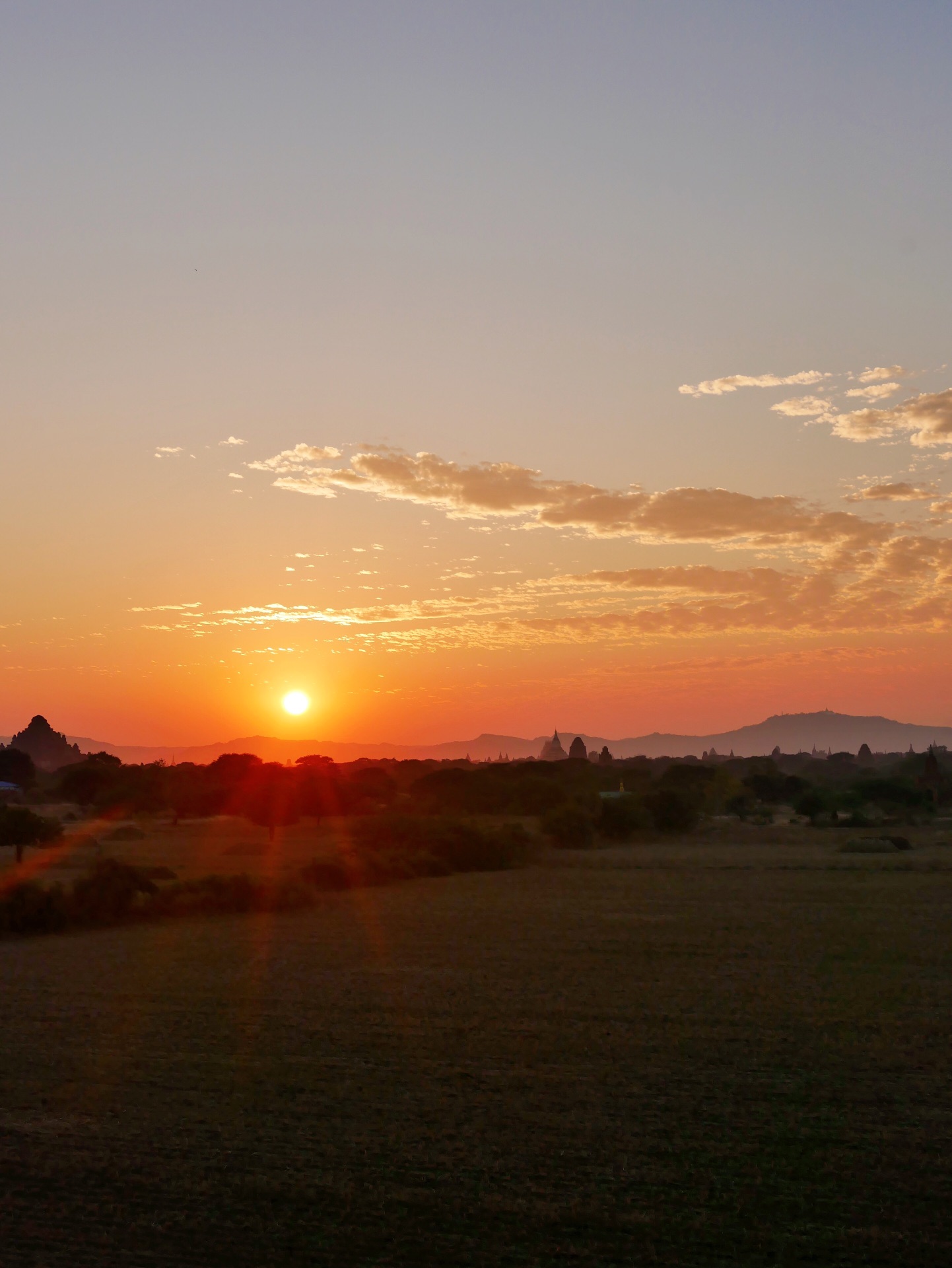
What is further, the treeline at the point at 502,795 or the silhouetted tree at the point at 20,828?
the treeline at the point at 502,795

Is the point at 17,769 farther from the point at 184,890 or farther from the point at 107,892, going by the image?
the point at 107,892

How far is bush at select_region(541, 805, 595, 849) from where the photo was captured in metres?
55.1

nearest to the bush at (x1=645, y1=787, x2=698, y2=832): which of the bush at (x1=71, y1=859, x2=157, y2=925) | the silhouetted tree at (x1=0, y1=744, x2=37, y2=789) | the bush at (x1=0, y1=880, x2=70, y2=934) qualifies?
the bush at (x1=71, y1=859, x2=157, y2=925)

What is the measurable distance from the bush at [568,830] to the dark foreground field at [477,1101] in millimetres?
31563

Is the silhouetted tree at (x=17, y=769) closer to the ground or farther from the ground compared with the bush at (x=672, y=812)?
farther from the ground

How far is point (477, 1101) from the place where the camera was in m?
11.5

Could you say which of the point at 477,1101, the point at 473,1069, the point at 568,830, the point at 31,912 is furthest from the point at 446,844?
the point at 477,1101

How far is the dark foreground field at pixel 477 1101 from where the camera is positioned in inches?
320

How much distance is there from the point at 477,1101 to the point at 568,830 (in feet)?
145

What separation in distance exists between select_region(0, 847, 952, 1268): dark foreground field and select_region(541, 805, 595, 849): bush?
3156 centimetres

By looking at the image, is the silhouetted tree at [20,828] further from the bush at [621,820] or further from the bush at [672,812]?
the bush at [672,812]

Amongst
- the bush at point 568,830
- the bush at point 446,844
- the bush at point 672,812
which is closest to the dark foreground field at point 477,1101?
the bush at point 446,844

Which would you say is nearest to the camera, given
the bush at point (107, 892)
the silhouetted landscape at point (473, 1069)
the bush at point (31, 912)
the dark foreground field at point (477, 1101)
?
the dark foreground field at point (477, 1101)

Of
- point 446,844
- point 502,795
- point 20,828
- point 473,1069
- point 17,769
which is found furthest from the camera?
point 17,769
